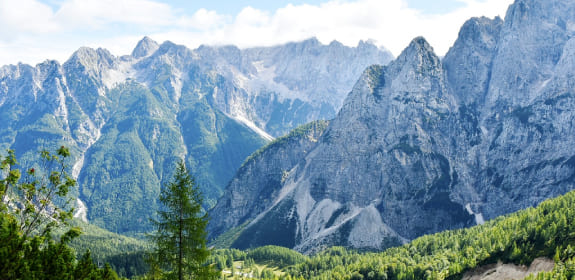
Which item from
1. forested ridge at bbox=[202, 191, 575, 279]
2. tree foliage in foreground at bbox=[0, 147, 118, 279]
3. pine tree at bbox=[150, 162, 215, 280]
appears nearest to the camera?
tree foliage in foreground at bbox=[0, 147, 118, 279]

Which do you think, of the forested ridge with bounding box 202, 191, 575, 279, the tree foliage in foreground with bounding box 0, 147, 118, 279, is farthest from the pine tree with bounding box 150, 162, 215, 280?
the forested ridge with bounding box 202, 191, 575, 279

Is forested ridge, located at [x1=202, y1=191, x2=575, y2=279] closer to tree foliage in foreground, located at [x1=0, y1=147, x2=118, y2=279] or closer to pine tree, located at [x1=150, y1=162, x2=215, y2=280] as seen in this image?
pine tree, located at [x1=150, y1=162, x2=215, y2=280]

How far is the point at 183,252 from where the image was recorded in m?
44.0

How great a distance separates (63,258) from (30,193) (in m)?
6.43

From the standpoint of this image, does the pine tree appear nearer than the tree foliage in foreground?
No

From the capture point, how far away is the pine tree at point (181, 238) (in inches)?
1720

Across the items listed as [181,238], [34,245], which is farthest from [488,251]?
A: [34,245]

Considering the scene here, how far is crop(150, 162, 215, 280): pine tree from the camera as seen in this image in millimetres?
43688

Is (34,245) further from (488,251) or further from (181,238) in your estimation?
(488,251)

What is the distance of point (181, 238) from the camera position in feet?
144

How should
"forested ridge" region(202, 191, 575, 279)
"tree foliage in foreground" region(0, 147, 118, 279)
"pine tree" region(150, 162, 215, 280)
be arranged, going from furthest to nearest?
"forested ridge" region(202, 191, 575, 279) → "pine tree" region(150, 162, 215, 280) → "tree foliage in foreground" region(0, 147, 118, 279)

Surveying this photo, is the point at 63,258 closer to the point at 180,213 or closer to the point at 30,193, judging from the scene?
the point at 30,193

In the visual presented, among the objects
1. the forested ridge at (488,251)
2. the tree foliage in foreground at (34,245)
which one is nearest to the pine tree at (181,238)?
the tree foliage in foreground at (34,245)

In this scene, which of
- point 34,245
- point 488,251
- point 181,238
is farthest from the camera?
point 488,251
